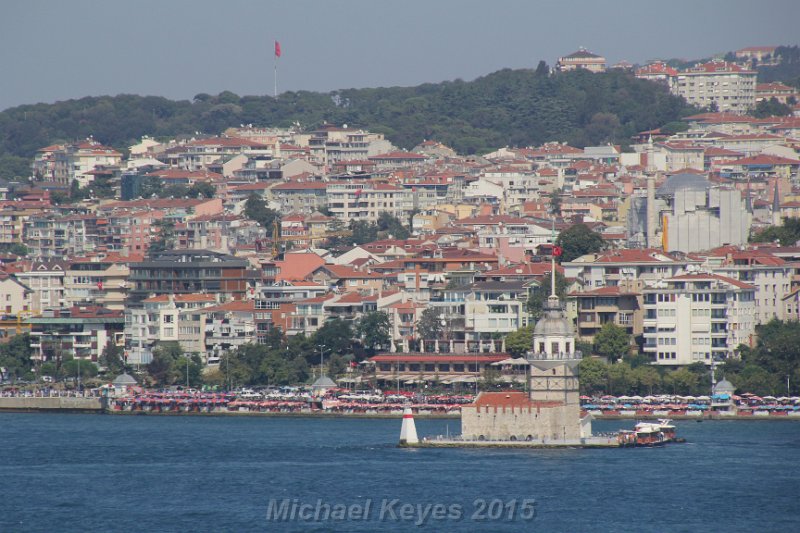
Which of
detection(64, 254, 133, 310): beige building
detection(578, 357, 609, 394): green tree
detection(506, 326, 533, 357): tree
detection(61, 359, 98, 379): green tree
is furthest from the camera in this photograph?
detection(64, 254, 133, 310): beige building

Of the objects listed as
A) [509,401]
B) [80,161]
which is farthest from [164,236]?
[509,401]

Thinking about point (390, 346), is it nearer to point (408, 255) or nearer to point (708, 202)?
point (408, 255)

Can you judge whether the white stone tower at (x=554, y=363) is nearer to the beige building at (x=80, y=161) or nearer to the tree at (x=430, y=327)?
the tree at (x=430, y=327)

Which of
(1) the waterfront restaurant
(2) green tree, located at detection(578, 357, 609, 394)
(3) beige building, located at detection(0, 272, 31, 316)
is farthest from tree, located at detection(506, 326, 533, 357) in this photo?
(3) beige building, located at detection(0, 272, 31, 316)

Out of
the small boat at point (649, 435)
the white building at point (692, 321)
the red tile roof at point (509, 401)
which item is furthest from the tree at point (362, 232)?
the red tile roof at point (509, 401)

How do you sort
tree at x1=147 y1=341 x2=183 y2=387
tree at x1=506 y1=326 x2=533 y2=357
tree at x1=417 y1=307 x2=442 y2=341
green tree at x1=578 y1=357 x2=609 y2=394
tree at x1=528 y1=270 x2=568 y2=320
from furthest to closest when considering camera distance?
tree at x1=147 y1=341 x2=183 y2=387 → tree at x1=417 y1=307 x2=442 y2=341 → tree at x1=528 y1=270 x2=568 y2=320 → tree at x1=506 y1=326 x2=533 y2=357 → green tree at x1=578 y1=357 x2=609 y2=394

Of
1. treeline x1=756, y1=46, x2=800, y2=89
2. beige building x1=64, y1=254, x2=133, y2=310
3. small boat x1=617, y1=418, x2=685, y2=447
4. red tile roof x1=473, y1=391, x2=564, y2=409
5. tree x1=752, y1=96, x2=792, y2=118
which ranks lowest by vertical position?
small boat x1=617, y1=418, x2=685, y2=447

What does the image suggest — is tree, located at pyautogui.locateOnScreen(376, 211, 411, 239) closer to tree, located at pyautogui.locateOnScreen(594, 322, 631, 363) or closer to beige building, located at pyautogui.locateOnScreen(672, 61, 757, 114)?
tree, located at pyautogui.locateOnScreen(594, 322, 631, 363)
